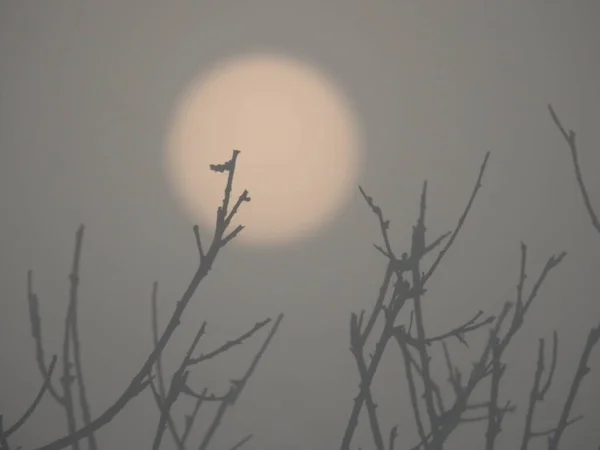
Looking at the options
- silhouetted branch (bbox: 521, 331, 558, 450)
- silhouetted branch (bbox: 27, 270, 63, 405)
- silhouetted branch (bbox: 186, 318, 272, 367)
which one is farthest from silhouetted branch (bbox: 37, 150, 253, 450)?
silhouetted branch (bbox: 521, 331, 558, 450)

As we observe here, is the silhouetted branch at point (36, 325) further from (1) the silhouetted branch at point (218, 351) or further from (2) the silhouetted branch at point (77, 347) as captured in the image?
(1) the silhouetted branch at point (218, 351)

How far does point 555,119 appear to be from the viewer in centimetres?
209

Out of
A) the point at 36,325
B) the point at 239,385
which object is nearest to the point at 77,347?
the point at 36,325

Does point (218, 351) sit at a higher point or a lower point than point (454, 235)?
lower

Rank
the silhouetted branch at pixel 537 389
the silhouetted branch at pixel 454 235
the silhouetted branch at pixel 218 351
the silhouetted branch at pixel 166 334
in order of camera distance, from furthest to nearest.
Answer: the silhouetted branch at pixel 537 389 → the silhouetted branch at pixel 454 235 → the silhouetted branch at pixel 218 351 → the silhouetted branch at pixel 166 334

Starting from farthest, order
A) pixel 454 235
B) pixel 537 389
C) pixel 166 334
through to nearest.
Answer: pixel 537 389 → pixel 454 235 → pixel 166 334

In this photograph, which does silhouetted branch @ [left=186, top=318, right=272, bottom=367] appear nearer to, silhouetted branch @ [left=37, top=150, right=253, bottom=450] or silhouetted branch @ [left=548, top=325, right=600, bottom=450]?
silhouetted branch @ [left=37, top=150, right=253, bottom=450]

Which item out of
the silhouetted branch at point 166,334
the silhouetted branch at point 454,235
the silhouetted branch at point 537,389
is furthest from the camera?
the silhouetted branch at point 537,389

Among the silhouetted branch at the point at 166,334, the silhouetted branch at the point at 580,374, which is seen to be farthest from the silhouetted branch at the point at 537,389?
the silhouetted branch at the point at 166,334

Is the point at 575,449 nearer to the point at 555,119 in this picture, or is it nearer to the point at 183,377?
the point at 555,119

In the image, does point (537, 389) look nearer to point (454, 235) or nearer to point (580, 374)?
point (580, 374)

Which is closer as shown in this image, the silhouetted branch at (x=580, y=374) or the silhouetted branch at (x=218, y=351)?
the silhouetted branch at (x=218, y=351)

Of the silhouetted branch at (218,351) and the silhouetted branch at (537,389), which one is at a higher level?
the silhouetted branch at (218,351)

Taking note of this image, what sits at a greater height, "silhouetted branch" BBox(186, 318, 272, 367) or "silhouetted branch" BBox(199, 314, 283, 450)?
"silhouetted branch" BBox(186, 318, 272, 367)
